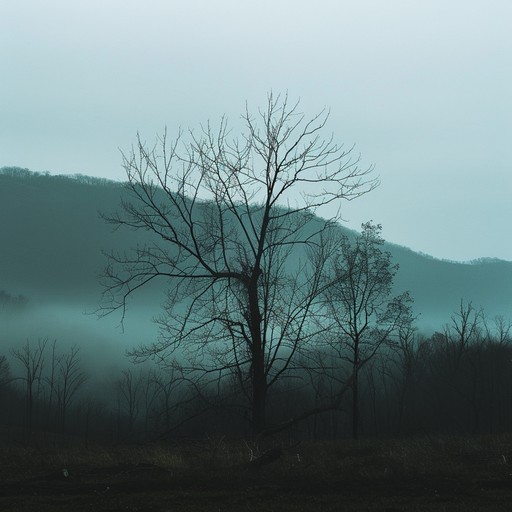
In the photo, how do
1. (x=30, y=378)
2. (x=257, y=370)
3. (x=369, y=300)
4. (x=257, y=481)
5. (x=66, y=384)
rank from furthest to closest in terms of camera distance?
(x=66, y=384) → (x=30, y=378) → (x=369, y=300) → (x=257, y=370) → (x=257, y=481)

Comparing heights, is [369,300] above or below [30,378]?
above

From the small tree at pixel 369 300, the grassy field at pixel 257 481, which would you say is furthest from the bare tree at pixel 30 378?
the grassy field at pixel 257 481

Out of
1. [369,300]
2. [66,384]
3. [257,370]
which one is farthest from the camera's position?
[66,384]

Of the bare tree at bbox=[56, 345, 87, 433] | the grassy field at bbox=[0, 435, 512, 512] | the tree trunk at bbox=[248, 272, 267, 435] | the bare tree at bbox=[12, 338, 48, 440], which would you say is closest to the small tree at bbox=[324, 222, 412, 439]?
the tree trunk at bbox=[248, 272, 267, 435]

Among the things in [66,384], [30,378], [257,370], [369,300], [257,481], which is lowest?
[257,481]

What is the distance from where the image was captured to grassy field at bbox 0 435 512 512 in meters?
9.80

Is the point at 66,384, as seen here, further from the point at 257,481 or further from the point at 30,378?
the point at 257,481

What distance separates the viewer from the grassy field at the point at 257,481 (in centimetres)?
980

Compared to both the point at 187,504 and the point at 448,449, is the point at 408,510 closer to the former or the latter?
the point at 187,504

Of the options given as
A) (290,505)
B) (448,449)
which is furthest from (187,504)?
(448,449)

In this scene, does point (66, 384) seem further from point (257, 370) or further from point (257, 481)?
point (257, 481)

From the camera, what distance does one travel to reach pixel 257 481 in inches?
473

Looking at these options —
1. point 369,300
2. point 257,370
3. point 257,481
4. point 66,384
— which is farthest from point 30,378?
point 257,481

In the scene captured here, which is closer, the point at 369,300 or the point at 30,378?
the point at 369,300
